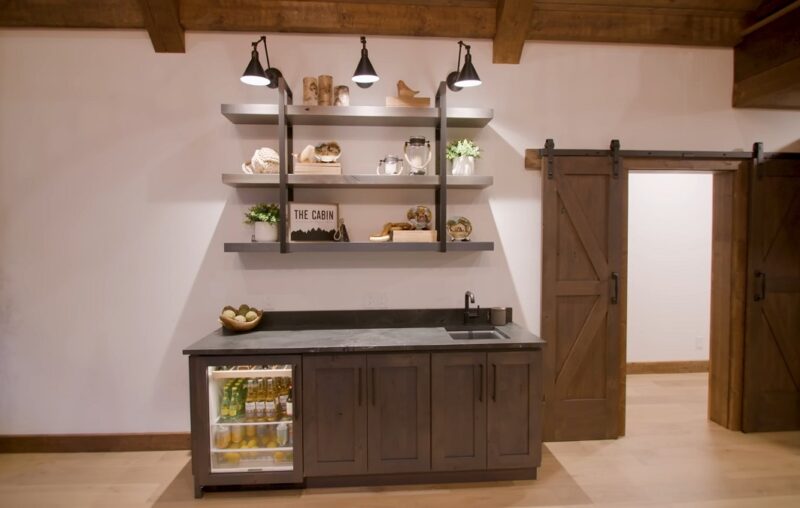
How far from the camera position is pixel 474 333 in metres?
3.09

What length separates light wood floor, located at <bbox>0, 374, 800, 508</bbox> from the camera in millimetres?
2539

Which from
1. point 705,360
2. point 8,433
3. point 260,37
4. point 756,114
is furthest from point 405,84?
point 705,360

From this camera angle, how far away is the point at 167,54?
3.12 meters

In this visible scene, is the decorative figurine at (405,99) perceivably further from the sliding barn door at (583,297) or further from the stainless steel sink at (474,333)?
the stainless steel sink at (474,333)

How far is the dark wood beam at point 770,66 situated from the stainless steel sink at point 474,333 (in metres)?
2.57

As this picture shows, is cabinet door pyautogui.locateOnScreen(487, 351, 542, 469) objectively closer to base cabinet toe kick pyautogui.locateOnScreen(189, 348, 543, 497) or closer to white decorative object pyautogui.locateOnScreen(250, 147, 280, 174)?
base cabinet toe kick pyautogui.locateOnScreen(189, 348, 543, 497)

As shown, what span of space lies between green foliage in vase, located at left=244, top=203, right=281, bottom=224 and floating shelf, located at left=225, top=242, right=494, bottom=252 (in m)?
0.16

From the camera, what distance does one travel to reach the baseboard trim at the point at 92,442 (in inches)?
122

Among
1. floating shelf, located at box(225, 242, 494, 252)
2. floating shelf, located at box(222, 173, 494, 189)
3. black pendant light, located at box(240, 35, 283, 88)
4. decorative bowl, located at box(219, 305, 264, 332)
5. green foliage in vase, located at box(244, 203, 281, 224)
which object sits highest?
black pendant light, located at box(240, 35, 283, 88)

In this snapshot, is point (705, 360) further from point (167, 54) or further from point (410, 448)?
point (167, 54)

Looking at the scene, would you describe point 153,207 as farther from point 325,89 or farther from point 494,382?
point 494,382

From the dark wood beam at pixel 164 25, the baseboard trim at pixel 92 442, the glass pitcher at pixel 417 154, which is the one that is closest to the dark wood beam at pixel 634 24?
the glass pitcher at pixel 417 154

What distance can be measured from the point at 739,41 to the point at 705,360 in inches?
129

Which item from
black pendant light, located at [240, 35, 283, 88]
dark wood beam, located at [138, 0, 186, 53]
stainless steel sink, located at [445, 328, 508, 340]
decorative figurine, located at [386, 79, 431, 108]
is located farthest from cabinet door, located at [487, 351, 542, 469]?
dark wood beam, located at [138, 0, 186, 53]
